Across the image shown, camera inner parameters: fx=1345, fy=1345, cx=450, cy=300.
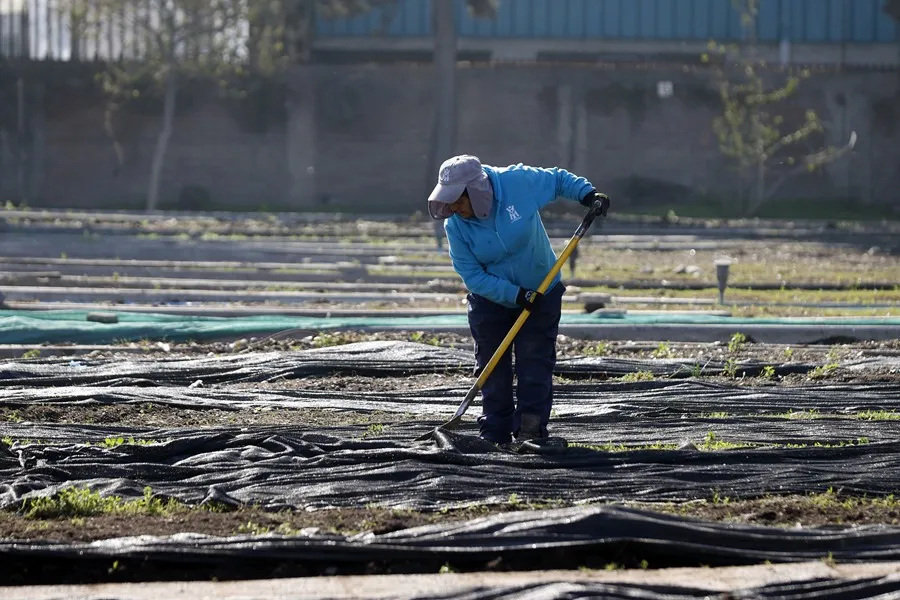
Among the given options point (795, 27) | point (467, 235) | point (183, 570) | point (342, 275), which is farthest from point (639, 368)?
point (795, 27)

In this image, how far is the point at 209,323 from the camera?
36.2 ft

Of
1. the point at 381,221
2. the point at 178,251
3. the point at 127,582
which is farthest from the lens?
the point at 381,221

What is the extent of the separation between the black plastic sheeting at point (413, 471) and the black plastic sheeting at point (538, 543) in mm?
567

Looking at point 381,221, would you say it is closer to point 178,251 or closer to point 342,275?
point 178,251

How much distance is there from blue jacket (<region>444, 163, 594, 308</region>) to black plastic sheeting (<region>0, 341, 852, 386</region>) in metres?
2.48

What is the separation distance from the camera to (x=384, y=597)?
442cm

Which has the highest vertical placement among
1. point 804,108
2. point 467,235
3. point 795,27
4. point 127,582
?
point 795,27

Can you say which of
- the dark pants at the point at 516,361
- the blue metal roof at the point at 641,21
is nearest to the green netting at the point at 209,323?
the dark pants at the point at 516,361

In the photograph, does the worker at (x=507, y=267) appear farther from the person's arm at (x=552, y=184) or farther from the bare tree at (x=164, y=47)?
the bare tree at (x=164, y=47)

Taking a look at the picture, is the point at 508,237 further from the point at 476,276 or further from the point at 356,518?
the point at 356,518

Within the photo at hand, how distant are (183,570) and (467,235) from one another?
7.71 feet

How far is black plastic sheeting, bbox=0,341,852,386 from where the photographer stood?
8672 millimetres

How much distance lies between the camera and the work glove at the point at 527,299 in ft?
20.9

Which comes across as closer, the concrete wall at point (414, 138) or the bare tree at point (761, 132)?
the bare tree at point (761, 132)
